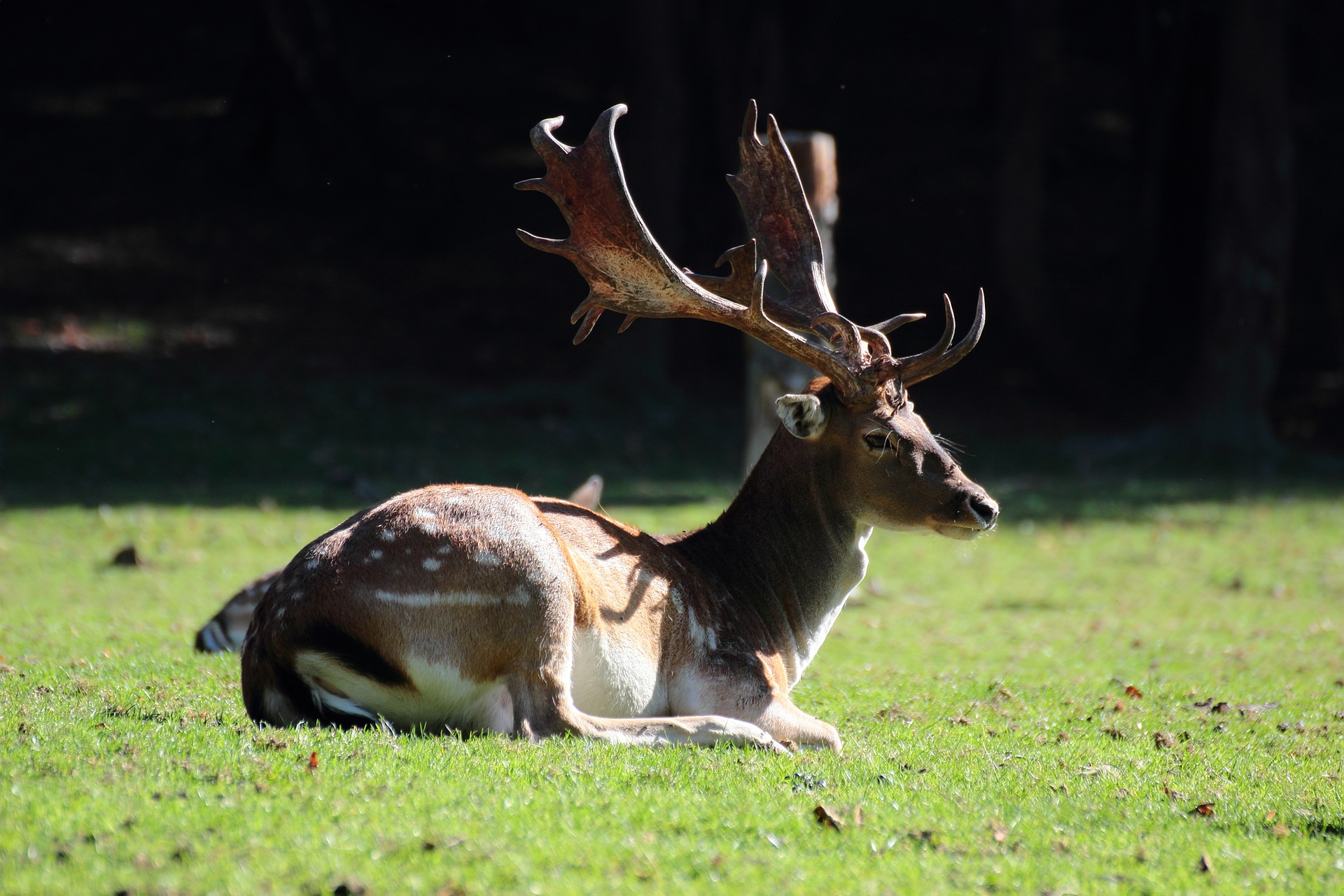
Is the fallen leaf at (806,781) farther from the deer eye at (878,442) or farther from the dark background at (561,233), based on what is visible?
the dark background at (561,233)

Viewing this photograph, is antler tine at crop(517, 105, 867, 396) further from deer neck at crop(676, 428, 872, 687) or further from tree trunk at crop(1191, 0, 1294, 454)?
tree trunk at crop(1191, 0, 1294, 454)

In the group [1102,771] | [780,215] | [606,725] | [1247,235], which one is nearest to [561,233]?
[1247,235]

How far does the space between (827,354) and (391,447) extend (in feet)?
34.6

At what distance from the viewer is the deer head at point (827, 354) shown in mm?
6289

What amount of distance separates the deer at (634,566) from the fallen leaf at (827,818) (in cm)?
99

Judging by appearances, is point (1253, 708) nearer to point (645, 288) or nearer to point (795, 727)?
point (795, 727)

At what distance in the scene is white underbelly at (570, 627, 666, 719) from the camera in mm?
5547

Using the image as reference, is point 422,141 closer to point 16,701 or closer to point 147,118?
point 147,118

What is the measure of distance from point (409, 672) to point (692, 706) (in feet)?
4.12

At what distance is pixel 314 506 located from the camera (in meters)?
13.1

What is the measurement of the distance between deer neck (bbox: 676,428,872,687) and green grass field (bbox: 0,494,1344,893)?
473 millimetres

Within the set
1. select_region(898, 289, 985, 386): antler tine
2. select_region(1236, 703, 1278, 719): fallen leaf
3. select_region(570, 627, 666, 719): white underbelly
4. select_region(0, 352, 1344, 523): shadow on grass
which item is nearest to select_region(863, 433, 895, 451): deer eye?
select_region(898, 289, 985, 386): antler tine

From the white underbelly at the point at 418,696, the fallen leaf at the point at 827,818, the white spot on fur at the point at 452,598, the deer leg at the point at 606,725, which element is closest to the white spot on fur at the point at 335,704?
the white underbelly at the point at 418,696

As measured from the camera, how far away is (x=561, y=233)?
81.1ft
